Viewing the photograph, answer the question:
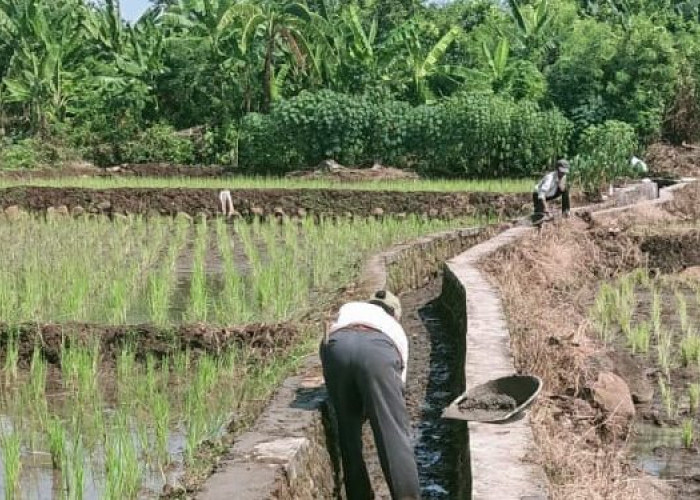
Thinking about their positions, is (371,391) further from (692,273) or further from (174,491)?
(692,273)

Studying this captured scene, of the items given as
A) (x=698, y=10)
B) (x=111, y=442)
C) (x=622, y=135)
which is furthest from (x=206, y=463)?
(x=698, y=10)

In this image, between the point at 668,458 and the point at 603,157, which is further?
the point at 603,157

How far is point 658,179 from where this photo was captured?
1853 centimetres

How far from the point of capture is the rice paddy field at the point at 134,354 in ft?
14.0

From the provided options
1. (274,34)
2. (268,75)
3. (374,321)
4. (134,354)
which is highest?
(274,34)

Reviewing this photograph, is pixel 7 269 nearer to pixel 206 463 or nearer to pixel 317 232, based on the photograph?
pixel 317 232

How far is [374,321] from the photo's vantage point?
13.8 feet

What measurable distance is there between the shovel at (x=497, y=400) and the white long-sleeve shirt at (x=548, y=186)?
7.26m

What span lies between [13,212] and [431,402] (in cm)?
969

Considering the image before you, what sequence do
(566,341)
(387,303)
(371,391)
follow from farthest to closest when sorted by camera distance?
(566,341)
(387,303)
(371,391)

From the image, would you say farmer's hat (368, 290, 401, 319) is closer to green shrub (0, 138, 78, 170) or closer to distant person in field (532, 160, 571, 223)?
distant person in field (532, 160, 571, 223)

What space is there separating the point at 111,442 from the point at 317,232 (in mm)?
8021

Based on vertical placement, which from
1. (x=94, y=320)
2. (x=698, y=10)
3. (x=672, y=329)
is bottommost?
(x=672, y=329)

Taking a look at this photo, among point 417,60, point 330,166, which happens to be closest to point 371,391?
point 330,166
